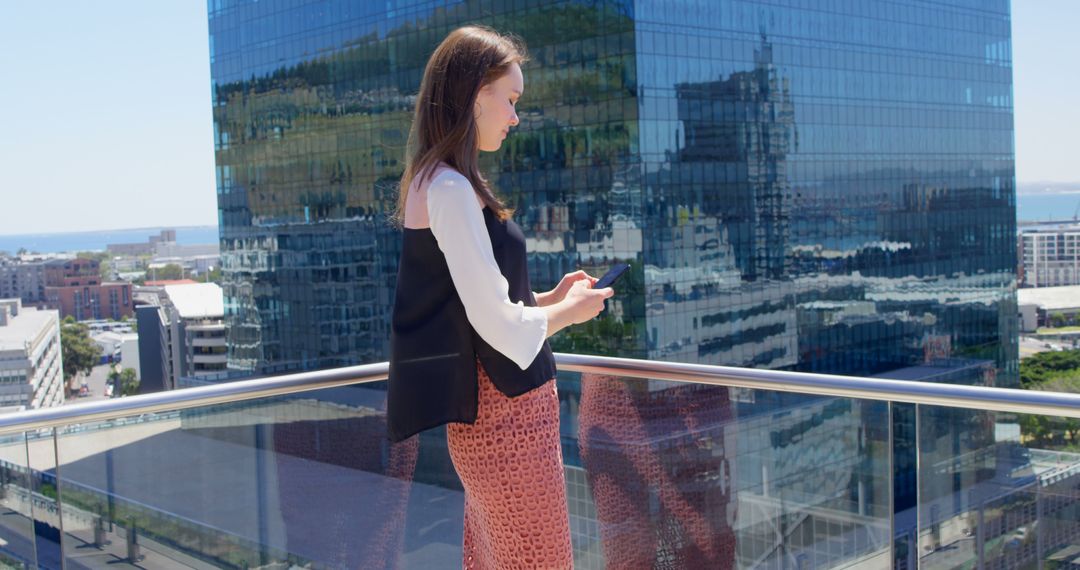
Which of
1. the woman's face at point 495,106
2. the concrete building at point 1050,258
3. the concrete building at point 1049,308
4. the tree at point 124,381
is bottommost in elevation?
the tree at point 124,381

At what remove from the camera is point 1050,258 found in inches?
5930

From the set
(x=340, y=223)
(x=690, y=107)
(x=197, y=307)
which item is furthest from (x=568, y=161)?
(x=197, y=307)

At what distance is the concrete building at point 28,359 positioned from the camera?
93.8m

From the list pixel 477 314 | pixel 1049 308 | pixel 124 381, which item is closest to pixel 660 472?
pixel 477 314

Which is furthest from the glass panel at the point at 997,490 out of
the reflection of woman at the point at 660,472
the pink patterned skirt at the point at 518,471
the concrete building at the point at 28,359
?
the concrete building at the point at 28,359

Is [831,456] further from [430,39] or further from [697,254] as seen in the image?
[430,39]

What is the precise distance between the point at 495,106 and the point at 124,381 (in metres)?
124

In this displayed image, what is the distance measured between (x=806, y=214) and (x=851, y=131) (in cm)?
676

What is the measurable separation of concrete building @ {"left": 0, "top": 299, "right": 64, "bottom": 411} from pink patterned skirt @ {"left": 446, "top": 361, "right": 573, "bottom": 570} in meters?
88.3

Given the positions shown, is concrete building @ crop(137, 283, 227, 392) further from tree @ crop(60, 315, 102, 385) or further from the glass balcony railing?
the glass balcony railing

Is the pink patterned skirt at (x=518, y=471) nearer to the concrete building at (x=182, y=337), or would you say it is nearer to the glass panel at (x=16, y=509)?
the glass panel at (x=16, y=509)

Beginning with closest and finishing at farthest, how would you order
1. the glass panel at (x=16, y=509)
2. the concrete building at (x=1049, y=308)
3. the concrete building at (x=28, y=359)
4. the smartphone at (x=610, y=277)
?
the smartphone at (x=610, y=277)
the glass panel at (x=16, y=509)
the concrete building at (x=28, y=359)
the concrete building at (x=1049, y=308)

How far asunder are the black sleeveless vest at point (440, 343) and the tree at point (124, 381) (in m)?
119

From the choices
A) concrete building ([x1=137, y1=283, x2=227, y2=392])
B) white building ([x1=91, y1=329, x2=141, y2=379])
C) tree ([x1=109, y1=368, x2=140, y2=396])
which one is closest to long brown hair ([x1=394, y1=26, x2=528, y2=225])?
concrete building ([x1=137, y1=283, x2=227, y2=392])
